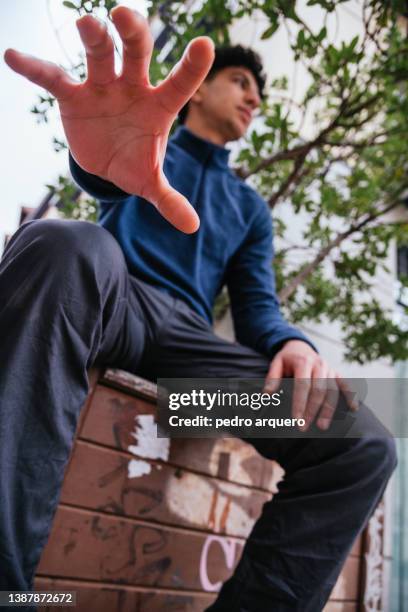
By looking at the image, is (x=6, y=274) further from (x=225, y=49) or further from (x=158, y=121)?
(x=225, y=49)

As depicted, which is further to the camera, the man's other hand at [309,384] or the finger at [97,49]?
A: the man's other hand at [309,384]

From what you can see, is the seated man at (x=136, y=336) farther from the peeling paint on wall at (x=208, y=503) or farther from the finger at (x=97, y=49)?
the peeling paint on wall at (x=208, y=503)

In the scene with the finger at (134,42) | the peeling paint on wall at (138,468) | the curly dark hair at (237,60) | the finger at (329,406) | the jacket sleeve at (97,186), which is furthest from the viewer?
the curly dark hair at (237,60)

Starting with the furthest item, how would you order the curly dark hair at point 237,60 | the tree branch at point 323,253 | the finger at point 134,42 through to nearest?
1. the tree branch at point 323,253
2. the curly dark hair at point 237,60
3. the finger at point 134,42

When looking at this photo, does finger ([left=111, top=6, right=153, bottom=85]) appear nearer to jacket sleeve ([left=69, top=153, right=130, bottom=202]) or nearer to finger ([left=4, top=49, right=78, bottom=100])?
finger ([left=4, top=49, right=78, bottom=100])

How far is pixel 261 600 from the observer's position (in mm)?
890

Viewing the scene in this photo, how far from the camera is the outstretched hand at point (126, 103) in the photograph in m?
0.64

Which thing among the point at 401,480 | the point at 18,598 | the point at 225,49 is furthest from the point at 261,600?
the point at 401,480

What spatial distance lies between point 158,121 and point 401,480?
4332 mm

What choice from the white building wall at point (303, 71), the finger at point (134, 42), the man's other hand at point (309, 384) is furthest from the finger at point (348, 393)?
the white building wall at point (303, 71)

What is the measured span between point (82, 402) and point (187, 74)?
622 millimetres

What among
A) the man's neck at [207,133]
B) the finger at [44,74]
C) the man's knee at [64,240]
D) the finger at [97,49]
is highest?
the man's neck at [207,133]

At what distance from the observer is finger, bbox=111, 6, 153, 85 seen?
60 cm

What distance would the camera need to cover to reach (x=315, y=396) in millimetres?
1082
